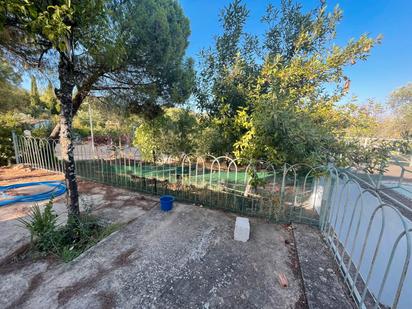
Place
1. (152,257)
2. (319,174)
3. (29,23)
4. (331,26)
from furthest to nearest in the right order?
(331,26)
(319,174)
(152,257)
(29,23)

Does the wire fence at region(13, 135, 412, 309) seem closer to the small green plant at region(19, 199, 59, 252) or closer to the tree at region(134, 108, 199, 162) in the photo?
the tree at region(134, 108, 199, 162)

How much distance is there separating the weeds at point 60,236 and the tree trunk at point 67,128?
0.18 m

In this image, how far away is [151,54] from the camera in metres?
3.55

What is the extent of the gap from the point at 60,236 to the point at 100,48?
2312mm

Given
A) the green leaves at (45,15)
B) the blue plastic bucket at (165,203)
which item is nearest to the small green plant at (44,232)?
the blue plastic bucket at (165,203)

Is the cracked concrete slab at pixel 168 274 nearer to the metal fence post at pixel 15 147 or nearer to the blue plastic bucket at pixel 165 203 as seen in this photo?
the blue plastic bucket at pixel 165 203

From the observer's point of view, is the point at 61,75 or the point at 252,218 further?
the point at 252,218

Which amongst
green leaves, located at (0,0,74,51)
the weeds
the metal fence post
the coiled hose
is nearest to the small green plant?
the weeds

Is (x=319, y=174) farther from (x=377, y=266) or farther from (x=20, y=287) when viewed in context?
(x=20, y=287)

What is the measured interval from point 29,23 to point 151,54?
87.4 inches

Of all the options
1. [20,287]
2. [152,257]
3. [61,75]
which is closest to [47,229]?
[20,287]

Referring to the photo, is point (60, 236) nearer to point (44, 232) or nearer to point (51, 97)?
point (44, 232)

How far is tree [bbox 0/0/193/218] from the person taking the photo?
5.43ft

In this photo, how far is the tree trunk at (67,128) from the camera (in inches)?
84.0
